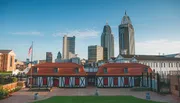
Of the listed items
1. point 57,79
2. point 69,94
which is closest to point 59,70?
point 57,79

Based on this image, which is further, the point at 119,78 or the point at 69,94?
the point at 119,78

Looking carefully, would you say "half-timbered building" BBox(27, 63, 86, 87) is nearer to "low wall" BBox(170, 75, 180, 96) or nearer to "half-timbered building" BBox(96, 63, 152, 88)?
"half-timbered building" BBox(96, 63, 152, 88)

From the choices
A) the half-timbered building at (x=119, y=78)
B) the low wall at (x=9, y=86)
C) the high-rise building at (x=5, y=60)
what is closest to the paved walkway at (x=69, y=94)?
the low wall at (x=9, y=86)

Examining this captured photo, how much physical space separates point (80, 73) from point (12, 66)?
7454cm

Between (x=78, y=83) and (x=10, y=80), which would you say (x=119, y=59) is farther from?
(x=10, y=80)

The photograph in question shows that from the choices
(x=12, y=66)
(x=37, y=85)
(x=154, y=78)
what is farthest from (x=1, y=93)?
(x=12, y=66)

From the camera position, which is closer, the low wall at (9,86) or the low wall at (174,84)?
the low wall at (174,84)

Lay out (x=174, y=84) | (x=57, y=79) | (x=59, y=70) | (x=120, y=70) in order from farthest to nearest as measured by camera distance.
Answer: (x=120, y=70) < (x=59, y=70) < (x=57, y=79) < (x=174, y=84)

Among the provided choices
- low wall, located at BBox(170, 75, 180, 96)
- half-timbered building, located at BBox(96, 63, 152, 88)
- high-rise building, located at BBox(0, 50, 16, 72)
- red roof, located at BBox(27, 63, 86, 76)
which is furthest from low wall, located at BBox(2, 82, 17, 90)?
high-rise building, located at BBox(0, 50, 16, 72)

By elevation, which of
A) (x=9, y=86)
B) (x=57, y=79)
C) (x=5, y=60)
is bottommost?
(x=9, y=86)

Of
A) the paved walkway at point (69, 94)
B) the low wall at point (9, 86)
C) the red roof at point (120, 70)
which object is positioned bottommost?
the paved walkway at point (69, 94)

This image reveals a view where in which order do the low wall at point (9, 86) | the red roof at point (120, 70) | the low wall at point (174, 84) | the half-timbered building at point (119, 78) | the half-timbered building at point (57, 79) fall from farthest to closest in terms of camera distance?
the red roof at point (120, 70), the half-timbered building at point (119, 78), the half-timbered building at point (57, 79), the low wall at point (9, 86), the low wall at point (174, 84)

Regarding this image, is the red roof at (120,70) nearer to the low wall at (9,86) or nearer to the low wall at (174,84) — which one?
the low wall at (174,84)

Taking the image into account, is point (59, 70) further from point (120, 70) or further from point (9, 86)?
point (120, 70)
